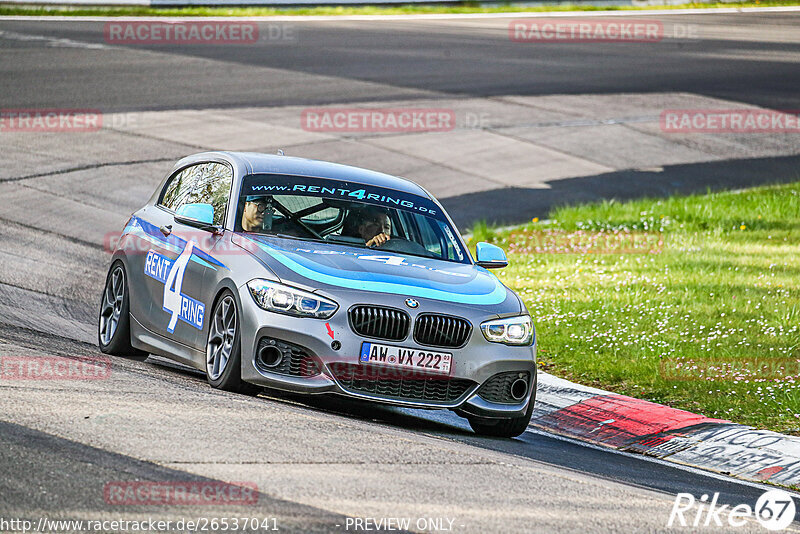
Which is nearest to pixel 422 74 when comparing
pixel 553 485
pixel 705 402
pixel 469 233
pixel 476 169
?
pixel 476 169

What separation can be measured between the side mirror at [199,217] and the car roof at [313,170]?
0.52 meters

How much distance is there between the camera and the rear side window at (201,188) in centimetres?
917

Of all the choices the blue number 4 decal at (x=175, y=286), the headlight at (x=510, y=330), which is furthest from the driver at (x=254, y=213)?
the headlight at (x=510, y=330)

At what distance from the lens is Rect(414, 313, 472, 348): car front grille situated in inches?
307

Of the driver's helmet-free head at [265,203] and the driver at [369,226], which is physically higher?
the driver's helmet-free head at [265,203]

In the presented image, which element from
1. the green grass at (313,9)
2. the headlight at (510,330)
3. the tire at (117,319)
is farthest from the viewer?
the green grass at (313,9)

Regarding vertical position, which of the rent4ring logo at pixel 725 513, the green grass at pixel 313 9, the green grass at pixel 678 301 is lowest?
the green grass at pixel 678 301

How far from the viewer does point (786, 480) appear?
8.04 meters

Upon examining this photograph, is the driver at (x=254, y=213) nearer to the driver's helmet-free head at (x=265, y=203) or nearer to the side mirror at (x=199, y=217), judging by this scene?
the driver's helmet-free head at (x=265, y=203)

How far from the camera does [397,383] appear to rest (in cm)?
779

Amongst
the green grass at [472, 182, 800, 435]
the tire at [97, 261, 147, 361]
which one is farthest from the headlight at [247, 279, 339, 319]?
the green grass at [472, 182, 800, 435]

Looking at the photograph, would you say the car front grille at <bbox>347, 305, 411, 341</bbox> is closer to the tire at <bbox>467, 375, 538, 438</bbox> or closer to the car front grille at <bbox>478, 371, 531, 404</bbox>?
the car front grille at <bbox>478, 371, 531, 404</bbox>

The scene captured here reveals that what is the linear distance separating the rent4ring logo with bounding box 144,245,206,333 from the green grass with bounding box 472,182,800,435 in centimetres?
349

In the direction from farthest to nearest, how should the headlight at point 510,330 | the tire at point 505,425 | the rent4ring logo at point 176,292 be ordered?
the rent4ring logo at point 176,292
the tire at point 505,425
the headlight at point 510,330
